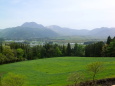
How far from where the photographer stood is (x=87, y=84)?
30.3 m

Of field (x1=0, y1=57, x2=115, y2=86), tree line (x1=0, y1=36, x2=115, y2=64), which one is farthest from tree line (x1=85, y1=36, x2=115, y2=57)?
field (x1=0, y1=57, x2=115, y2=86)

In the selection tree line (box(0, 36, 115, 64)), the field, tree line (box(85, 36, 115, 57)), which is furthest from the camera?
tree line (box(0, 36, 115, 64))

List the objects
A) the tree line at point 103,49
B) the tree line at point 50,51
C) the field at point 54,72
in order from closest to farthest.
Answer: the field at point 54,72 < the tree line at point 103,49 < the tree line at point 50,51

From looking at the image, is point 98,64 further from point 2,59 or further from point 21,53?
point 21,53

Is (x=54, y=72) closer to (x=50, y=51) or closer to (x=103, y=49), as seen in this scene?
(x=103, y=49)

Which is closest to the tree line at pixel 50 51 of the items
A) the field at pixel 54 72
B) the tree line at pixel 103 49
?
the tree line at pixel 103 49

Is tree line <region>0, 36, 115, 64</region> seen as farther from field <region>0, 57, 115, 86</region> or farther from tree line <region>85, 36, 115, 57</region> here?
field <region>0, 57, 115, 86</region>

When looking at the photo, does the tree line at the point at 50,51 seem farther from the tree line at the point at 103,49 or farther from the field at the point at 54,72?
the field at the point at 54,72

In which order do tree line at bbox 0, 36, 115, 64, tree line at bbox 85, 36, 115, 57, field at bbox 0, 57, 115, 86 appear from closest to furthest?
field at bbox 0, 57, 115, 86, tree line at bbox 85, 36, 115, 57, tree line at bbox 0, 36, 115, 64

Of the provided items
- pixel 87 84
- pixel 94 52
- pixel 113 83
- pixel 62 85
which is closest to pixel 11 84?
pixel 62 85

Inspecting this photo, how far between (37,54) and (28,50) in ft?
25.0

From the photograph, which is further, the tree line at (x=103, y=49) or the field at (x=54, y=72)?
the tree line at (x=103, y=49)

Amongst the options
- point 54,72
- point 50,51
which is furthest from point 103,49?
point 54,72

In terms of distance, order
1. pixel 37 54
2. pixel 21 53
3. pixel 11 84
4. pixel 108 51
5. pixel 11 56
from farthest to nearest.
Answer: pixel 37 54 → pixel 21 53 → pixel 11 56 → pixel 108 51 → pixel 11 84
